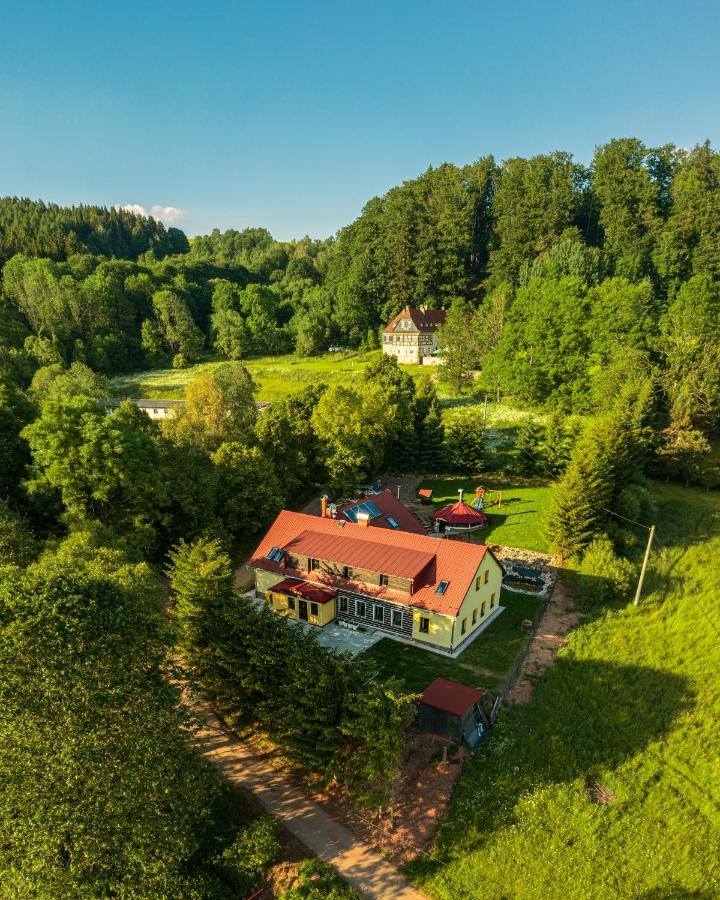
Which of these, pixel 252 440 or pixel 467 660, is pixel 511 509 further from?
pixel 252 440

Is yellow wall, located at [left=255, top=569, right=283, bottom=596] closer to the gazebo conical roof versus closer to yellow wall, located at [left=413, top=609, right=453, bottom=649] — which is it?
yellow wall, located at [left=413, top=609, right=453, bottom=649]

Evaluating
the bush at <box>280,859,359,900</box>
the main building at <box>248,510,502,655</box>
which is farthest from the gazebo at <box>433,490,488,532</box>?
the bush at <box>280,859,359,900</box>

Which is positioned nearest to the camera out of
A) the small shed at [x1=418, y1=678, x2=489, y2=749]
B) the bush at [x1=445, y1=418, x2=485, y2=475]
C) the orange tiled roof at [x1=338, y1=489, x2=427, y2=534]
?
the small shed at [x1=418, y1=678, x2=489, y2=749]

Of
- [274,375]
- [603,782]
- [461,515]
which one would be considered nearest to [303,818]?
[603,782]

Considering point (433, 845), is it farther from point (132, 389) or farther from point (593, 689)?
point (132, 389)

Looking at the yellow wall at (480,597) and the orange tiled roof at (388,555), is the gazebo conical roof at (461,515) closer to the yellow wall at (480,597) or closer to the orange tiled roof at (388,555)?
the yellow wall at (480,597)

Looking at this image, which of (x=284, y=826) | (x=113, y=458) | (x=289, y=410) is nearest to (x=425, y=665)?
(x=284, y=826)
